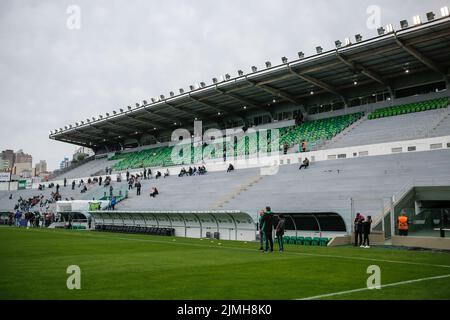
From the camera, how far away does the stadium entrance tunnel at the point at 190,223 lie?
86.2ft

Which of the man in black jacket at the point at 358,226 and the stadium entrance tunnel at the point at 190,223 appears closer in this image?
the man in black jacket at the point at 358,226

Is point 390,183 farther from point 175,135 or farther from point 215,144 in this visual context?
point 175,135

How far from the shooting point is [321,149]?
39.2 m

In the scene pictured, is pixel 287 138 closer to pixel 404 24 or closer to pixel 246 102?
pixel 246 102

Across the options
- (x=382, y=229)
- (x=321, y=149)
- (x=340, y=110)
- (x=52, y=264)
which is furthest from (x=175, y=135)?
(x=52, y=264)

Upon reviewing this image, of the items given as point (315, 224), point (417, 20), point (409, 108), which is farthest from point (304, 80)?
point (315, 224)

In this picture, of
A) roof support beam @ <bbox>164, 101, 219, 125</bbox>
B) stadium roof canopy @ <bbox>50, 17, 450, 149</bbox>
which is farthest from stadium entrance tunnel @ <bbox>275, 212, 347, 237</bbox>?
roof support beam @ <bbox>164, 101, 219, 125</bbox>

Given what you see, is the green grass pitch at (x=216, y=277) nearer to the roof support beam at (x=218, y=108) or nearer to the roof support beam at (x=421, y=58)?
the roof support beam at (x=421, y=58)

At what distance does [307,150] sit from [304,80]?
335 inches

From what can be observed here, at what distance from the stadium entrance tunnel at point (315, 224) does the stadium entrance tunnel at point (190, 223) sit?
253 cm

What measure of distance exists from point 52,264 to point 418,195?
18.6 meters

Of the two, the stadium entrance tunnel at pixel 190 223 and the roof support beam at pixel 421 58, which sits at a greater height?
the roof support beam at pixel 421 58

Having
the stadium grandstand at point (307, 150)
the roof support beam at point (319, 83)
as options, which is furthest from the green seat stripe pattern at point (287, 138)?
the roof support beam at point (319, 83)

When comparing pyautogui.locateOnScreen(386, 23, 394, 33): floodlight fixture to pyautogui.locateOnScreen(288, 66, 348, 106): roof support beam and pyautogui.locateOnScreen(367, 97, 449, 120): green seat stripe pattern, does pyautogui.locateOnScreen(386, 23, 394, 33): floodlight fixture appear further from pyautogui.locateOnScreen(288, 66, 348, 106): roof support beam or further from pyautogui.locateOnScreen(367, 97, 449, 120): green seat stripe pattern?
pyautogui.locateOnScreen(288, 66, 348, 106): roof support beam
